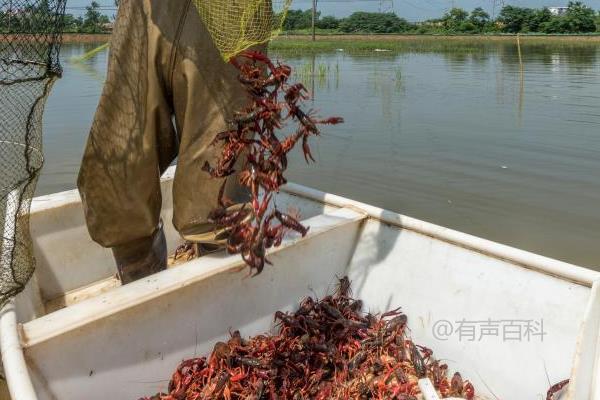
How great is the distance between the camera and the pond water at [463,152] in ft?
22.9

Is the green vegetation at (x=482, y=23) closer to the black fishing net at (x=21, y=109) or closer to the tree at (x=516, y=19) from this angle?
the tree at (x=516, y=19)

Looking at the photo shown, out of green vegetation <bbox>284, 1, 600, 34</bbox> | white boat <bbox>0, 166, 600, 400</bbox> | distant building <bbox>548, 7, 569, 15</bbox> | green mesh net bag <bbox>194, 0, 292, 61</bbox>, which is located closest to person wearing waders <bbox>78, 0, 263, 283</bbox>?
green mesh net bag <bbox>194, 0, 292, 61</bbox>

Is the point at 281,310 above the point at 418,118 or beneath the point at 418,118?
beneath

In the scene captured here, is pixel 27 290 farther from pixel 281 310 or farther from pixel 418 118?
pixel 418 118

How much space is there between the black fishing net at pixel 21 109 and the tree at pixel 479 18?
59.7 metres

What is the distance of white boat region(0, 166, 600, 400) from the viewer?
7.85ft

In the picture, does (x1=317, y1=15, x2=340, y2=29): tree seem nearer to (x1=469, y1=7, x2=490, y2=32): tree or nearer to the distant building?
(x1=469, y1=7, x2=490, y2=32): tree

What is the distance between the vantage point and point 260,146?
2.65 m

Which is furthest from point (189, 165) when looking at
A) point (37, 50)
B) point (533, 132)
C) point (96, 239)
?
point (533, 132)

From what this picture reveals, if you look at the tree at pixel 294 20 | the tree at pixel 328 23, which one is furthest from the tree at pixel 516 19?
the tree at pixel 294 20

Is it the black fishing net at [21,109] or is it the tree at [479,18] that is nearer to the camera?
the black fishing net at [21,109]

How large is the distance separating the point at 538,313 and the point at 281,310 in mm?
1495

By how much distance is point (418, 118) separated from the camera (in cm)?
1223

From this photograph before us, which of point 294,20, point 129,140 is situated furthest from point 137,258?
point 294,20
